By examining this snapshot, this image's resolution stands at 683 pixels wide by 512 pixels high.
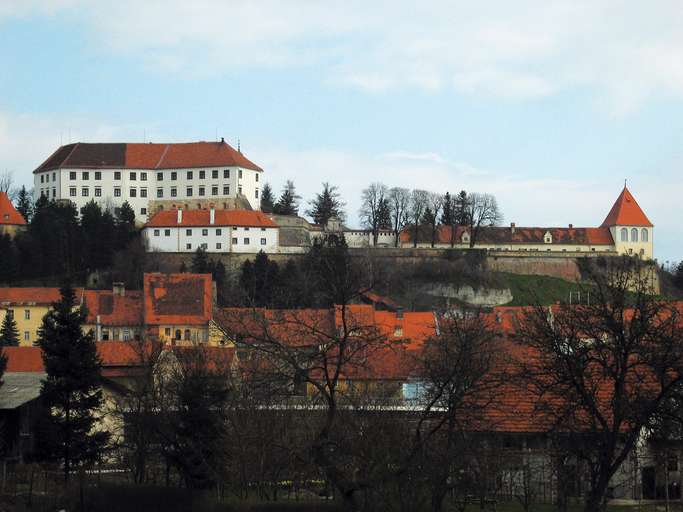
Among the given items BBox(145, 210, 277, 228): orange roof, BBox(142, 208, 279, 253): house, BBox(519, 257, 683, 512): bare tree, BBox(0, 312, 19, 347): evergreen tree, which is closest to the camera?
BBox(519, 257, 683, 512): bare tree

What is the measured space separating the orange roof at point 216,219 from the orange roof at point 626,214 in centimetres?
2955

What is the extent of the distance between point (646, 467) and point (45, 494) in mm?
10897

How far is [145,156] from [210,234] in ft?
48.5

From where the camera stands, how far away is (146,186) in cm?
9500

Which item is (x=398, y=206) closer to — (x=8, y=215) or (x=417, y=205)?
(x=417, y=205)

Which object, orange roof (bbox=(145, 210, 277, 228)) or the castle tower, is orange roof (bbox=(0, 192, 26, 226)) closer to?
orange roof (bbox=(145, 210, 277, 228))

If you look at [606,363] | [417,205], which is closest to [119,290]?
[417,205]

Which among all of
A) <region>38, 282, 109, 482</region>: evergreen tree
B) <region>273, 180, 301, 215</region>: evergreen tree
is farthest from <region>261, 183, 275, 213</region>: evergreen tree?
<region>38, 282, 109, 482</region>: evergreen tree

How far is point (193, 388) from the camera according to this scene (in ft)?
78.9

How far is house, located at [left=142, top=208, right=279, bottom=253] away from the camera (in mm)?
84500

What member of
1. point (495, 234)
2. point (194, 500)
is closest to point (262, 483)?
point (194, 500)

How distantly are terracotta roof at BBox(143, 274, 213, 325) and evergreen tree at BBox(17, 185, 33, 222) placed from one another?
109 ft

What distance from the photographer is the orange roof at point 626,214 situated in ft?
324

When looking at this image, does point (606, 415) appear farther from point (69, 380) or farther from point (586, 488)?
point (69, 380)
